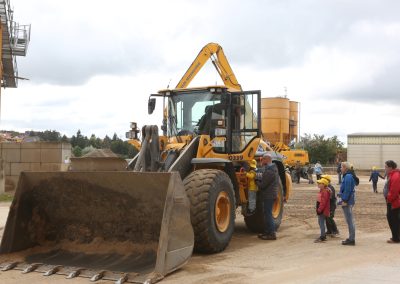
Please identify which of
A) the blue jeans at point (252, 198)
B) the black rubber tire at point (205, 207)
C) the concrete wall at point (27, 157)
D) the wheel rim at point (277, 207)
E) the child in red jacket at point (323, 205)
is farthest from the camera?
the concrete wall at point (27, 157)

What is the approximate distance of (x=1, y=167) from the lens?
1994 centimetres

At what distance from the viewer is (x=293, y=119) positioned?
34688mm

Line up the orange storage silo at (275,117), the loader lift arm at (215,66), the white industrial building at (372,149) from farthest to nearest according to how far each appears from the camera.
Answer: the white industrial building at (372,149)
the orange storage silo at (275,117)
the loader lift arm at (215,66)

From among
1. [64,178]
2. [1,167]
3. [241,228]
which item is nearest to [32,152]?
[1,167]

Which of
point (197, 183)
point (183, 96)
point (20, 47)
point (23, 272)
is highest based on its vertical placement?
point (20, 47)

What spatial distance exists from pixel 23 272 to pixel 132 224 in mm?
1643

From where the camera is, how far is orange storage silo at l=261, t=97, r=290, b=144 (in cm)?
3266

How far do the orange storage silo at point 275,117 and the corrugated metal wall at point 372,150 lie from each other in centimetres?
3493

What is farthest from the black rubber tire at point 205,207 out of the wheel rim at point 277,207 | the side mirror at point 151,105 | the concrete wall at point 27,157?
the concrete wall at point 27,157

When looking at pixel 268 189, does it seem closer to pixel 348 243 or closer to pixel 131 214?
pixel 348 243

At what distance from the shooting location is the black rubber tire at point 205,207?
26.5 ft

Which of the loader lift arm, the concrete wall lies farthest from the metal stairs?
the loader lift arm

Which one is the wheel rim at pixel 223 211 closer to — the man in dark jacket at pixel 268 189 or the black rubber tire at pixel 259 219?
the man in dark jacket at pixel 268 189

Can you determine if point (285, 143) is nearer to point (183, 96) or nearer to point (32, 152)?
point (32, 152)
